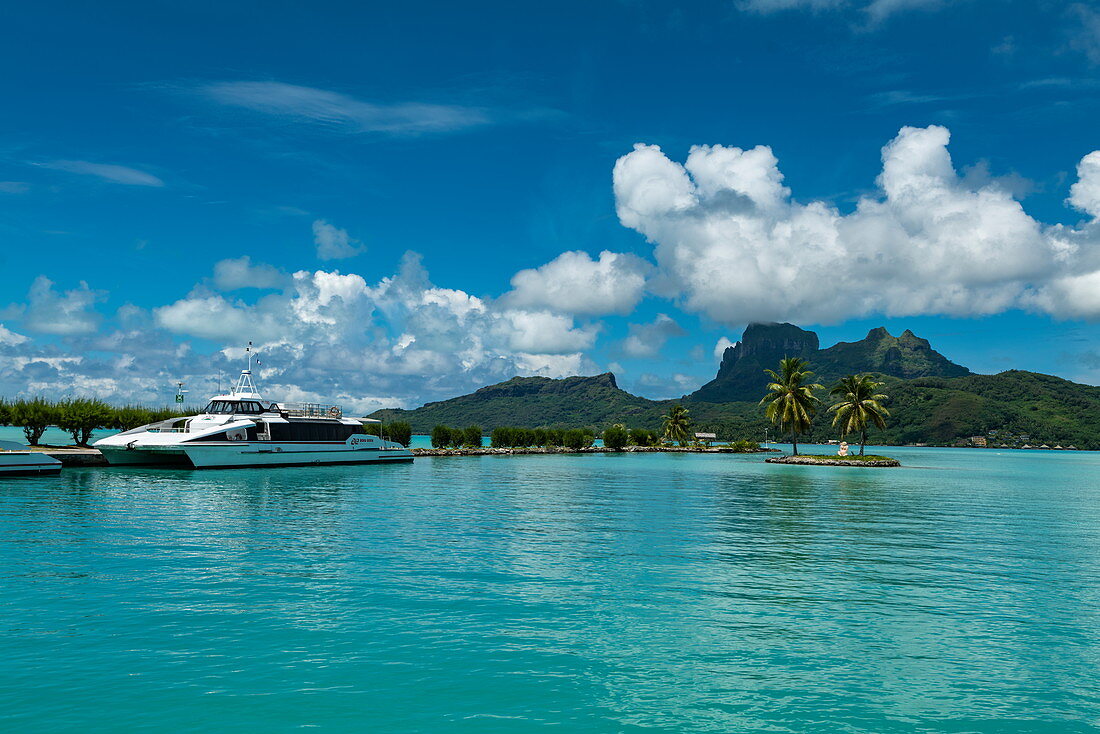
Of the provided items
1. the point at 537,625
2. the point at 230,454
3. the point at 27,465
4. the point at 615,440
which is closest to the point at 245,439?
the point at 230,454

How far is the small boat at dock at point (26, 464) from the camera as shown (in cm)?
6059

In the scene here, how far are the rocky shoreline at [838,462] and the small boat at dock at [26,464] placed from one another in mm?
104800

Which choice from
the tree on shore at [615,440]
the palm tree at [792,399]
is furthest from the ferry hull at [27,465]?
the tree on shore at [615,440]

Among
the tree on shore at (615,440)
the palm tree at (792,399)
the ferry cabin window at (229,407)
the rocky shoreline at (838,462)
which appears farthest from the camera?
the tree on shore at (615,440)

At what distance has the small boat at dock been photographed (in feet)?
199

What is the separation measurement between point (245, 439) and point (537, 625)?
71.4 m

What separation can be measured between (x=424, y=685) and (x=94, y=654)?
740cm

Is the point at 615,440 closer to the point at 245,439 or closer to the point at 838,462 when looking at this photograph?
the point at 838,462

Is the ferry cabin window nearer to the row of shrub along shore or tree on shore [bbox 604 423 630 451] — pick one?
the row of shrub along shore

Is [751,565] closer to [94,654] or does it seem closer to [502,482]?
[94,654]

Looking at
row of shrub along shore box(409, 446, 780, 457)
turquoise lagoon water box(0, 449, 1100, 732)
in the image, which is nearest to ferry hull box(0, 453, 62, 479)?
turquoise lagoon water box(0, 449, 1100, 732)

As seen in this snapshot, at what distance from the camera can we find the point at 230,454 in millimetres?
78688

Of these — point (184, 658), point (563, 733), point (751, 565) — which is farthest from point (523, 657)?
point (751, 565)

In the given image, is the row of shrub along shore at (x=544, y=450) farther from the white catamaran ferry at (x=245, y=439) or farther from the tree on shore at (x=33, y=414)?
the tree on shore at (x=33, y=414)
